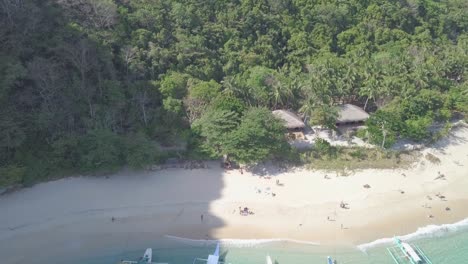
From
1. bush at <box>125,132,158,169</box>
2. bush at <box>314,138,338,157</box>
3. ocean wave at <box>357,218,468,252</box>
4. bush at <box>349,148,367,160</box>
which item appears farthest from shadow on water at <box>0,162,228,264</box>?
bush at <box>349,148,367,160</box>

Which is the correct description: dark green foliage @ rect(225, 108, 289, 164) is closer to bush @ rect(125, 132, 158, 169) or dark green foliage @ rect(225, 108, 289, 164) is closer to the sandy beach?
the sandy beach

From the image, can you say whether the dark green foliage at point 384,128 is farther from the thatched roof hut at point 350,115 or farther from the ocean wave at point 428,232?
the ocean wave at point 428,232

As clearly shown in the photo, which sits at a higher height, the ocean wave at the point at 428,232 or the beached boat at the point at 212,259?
the beached boat at the point at 212,259

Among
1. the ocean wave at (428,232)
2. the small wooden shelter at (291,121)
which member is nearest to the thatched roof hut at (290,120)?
the small wooden shelter at (291,121)

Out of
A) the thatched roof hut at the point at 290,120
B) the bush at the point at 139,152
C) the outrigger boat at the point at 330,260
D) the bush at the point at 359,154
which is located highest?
the bush at the point at 139,152

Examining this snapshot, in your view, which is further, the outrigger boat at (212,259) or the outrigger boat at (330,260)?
the outrigger boat at (330,260)

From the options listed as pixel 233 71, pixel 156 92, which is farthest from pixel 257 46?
pixel 156 92

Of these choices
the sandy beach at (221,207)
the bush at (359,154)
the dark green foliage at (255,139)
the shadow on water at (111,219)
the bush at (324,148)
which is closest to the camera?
the shadow on water at (111,219)
